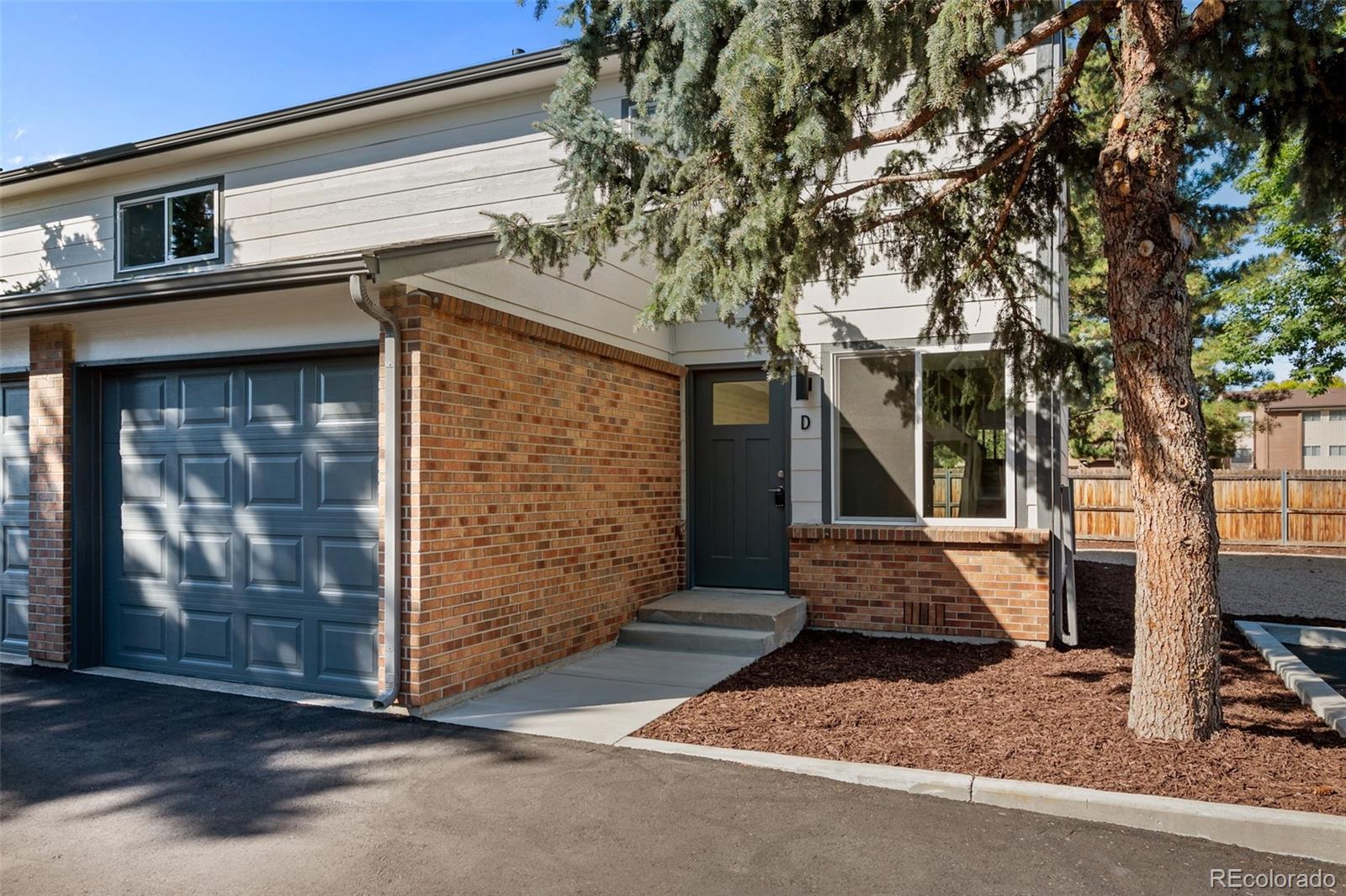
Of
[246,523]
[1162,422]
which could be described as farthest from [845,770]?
[246,523]

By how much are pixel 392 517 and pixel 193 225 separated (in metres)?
6.90

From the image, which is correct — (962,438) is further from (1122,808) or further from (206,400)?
(206,400)

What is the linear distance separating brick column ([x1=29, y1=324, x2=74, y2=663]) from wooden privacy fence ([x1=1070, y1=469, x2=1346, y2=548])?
15.2 metres

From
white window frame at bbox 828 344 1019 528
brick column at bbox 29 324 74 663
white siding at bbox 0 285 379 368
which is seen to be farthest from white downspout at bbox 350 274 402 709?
white window frame at bbox 828 344 1019 528

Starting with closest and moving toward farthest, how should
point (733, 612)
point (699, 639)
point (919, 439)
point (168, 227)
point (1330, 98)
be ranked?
point (1330, 98) → point (699, 639) → point (733, 612) → point (919, 439) → point (168, 227)

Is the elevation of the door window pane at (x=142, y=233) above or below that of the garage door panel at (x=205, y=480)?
above

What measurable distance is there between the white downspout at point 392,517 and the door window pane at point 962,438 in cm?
456

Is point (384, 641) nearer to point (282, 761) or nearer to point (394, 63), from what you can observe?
point (282, 761)

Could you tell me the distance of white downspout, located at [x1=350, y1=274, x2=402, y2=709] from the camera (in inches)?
203

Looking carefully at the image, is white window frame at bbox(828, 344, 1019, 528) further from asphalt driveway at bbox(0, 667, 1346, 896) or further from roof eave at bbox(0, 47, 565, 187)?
roof eave at bbox(0, 47, 565, 187)

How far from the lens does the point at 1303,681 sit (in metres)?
5.57

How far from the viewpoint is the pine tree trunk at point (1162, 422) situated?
4383mm

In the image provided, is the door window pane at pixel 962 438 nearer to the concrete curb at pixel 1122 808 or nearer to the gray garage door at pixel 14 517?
the concrete curb at pixel 1122 808

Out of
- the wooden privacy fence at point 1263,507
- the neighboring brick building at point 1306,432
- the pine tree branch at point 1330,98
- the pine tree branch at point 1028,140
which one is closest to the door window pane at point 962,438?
the pine tree branch at point 1028,140
